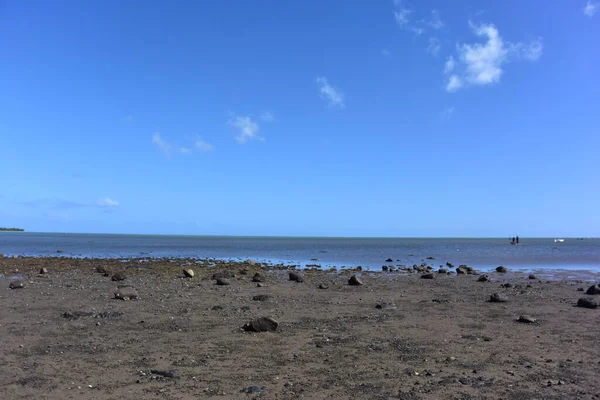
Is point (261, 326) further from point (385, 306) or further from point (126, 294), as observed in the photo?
point (126, 294)

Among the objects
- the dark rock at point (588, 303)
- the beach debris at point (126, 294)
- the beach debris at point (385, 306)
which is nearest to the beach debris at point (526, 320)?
the beach debris at point (385, 306)

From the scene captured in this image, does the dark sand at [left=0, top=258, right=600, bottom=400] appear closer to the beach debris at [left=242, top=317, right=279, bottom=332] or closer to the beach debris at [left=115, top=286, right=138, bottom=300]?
the beach debris at [left=242, top=317, right=279, bottom=332]

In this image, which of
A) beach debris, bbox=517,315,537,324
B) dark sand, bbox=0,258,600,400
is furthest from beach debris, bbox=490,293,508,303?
beach debris, bbox=517,315,537,324

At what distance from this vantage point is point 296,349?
10.5m

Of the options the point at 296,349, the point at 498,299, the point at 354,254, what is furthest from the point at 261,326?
the point at 354,254

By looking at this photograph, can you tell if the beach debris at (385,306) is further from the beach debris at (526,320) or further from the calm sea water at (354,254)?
the calm sea water at (354,254)

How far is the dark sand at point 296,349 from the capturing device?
7.90 m

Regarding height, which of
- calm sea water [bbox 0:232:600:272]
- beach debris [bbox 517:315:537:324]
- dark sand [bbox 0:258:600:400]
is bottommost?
calm sea water [bbox 0:232:600:272]

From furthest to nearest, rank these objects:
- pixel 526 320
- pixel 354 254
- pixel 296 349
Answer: pixel 354 254 < pixel 526 320 < pixel 296 349

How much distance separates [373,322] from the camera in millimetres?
13688

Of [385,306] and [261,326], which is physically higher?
[261,326]

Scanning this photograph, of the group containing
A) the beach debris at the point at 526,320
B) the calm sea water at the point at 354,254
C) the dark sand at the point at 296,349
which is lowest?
the calm sea water at the point at 354,254

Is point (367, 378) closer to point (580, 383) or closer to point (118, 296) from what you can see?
point (580, 383)

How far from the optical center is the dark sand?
790cm
